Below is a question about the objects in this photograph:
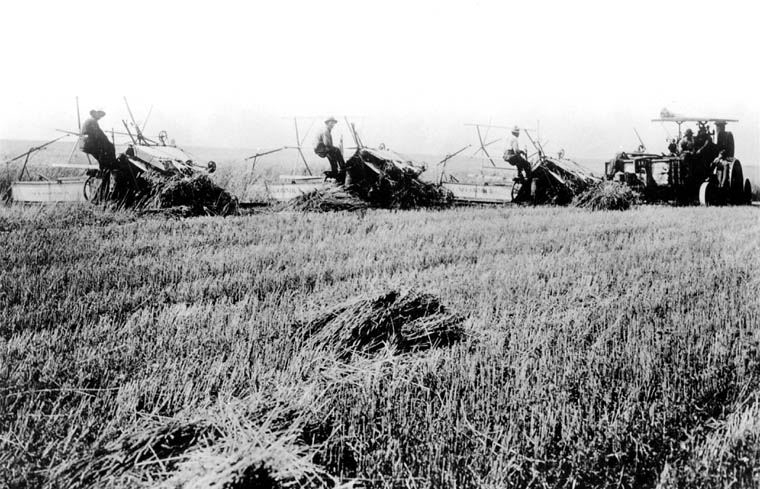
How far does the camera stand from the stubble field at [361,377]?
2258mm

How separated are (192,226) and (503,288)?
560 centimetres

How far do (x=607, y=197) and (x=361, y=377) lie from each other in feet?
42.8

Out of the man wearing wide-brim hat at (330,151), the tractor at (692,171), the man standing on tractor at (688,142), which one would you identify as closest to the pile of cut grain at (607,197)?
the tractor at (692,171)

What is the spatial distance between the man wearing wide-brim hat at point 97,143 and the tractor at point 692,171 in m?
13.6

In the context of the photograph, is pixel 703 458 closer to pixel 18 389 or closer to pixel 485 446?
pixel 485 446

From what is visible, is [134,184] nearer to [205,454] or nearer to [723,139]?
[205,454]

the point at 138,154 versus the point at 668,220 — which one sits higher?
the point at 138,154

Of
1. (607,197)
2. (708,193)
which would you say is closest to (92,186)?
(607,197)

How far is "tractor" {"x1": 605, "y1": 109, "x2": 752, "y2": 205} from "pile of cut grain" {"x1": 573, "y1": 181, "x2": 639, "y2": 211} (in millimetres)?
1360

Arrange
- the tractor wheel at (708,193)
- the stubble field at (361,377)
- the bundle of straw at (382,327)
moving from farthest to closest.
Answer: the tractor wheel at (708,193), the bundle of straw at (382,327), the stubble field at (361,377)

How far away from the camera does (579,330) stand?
13.2ft

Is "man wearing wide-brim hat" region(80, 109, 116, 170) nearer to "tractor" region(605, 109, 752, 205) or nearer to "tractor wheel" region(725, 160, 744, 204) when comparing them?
"tractor" region(605, 109, 752, 205)

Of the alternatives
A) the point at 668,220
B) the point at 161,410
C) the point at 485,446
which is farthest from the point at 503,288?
the point at 668,220

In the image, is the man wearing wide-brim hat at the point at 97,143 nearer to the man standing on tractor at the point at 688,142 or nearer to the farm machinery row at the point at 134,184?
the farm machinery row at the point at 134,184
